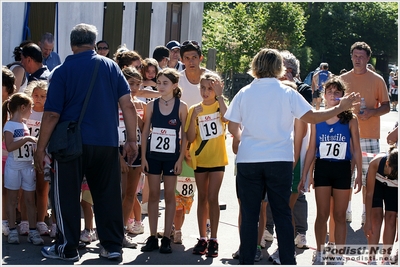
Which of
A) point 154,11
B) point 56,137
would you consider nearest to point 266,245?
point 56,137

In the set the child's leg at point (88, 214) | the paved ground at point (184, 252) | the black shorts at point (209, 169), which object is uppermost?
the black shorts at point (209, 169)

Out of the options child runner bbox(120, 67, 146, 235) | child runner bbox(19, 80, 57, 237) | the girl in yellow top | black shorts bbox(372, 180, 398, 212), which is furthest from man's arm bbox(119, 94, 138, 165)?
black shorts bbox(372, 180, 398, 212)

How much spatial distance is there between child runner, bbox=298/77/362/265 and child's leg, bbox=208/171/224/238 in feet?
2.80

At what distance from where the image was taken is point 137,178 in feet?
26.3

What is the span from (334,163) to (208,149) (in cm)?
129

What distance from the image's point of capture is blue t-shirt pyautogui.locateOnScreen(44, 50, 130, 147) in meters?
6.73

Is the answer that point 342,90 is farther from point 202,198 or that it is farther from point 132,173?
point 132,173

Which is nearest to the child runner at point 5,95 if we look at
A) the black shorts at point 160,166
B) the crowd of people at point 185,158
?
the crowd of people at point 185,158

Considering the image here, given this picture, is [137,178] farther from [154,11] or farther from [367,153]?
[154,11]

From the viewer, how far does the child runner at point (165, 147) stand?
743 cm

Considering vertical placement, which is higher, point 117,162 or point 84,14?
point 84,14

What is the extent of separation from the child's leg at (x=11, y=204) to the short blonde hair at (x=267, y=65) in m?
2.77

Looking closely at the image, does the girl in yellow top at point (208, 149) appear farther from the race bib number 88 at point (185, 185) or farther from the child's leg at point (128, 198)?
the child's leg at point (128, 198)

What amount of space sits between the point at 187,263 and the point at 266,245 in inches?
47.5
